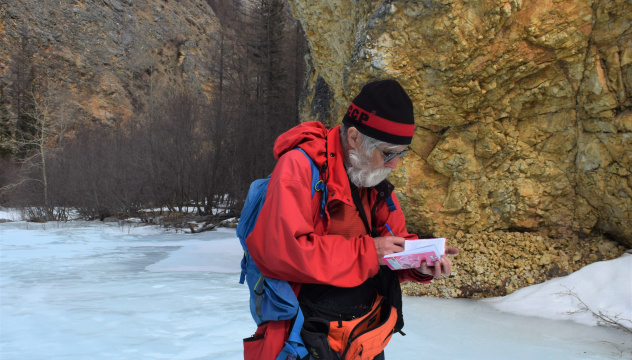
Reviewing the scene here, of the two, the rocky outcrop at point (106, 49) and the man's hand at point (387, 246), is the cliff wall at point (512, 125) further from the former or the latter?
the rocky outcrop at point (106, 49)

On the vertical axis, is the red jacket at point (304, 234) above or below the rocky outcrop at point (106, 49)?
below

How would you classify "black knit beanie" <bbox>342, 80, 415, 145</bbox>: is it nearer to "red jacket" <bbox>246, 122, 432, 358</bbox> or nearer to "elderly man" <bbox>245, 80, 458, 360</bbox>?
"elderly man" <bbox>245, 80, 458, 360</bbox>

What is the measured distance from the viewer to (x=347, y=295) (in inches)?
64.0

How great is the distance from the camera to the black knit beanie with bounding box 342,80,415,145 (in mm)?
1604

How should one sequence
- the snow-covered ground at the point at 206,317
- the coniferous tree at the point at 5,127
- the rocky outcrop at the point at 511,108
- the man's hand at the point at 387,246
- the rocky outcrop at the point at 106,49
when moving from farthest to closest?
the rocky outcrop at the point at 106,49, the coniferous tree at the point at 5,127, the rocky outcrop at the point at 511,108, the snow-covered ground at the point at 206,317, the man's hand at the point at 387,246

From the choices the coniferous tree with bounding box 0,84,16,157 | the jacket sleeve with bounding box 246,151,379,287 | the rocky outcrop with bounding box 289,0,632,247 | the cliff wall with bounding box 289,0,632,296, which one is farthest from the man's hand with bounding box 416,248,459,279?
the coniferous tree with bounding box 0,84,16,157

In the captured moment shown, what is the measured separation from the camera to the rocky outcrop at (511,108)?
5555mm

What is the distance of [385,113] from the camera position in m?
1.60

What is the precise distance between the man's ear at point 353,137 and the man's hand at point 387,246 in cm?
42

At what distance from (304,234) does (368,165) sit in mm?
449

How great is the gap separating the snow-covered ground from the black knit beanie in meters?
2.91

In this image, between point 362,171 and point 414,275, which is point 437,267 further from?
point 362,171

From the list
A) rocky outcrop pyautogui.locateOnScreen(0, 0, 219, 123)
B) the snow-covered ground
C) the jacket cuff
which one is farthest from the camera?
rocky outcrop pyautogui.locateOnScreen(0, 0, 219, 123)

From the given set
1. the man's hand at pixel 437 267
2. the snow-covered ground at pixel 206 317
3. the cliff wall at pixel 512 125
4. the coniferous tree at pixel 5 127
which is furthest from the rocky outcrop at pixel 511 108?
the coniferous tree at pixel 5 127
